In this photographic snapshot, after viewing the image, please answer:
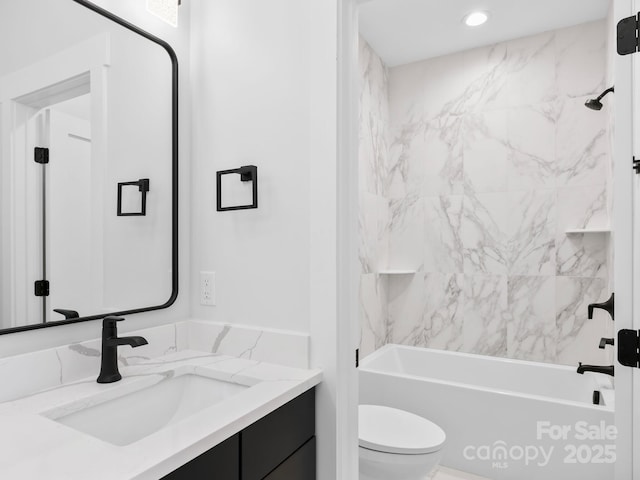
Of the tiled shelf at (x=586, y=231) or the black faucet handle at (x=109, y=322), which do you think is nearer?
the black faucet handle at (x=109, y=322)

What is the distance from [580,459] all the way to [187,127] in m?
2.36

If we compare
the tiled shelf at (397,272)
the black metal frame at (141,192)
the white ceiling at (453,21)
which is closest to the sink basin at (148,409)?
the black metal frame at (141,192)

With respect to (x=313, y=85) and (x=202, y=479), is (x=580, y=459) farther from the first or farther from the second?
(x=313, y=85)

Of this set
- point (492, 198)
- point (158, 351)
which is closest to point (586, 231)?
point (492, 198)

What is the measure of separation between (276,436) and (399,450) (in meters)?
0.80

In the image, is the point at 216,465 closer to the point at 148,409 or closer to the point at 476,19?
the point at 148,409

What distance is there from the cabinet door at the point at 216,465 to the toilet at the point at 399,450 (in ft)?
3.05

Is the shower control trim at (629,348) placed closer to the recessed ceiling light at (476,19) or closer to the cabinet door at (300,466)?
the cabinet door at (300,466)

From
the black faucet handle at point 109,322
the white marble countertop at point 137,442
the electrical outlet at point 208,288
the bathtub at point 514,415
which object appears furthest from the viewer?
the bathtub at point 514,415

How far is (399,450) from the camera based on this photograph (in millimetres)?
1588

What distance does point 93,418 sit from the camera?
3.28 ft

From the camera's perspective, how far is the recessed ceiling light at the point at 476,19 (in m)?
2.37

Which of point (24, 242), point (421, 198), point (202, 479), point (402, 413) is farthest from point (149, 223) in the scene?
point (421, 198)

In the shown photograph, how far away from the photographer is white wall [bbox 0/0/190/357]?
3.61 ft
